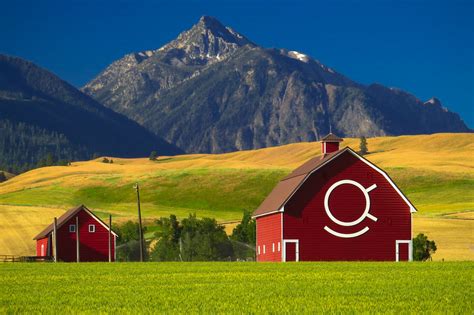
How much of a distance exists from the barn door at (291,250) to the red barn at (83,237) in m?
30.3

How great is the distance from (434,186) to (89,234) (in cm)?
7434

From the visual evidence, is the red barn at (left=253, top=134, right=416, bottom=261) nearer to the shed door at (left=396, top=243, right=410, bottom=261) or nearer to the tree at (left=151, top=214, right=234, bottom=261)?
the shed door at (left=396, top=243, right=410, bottom=261)

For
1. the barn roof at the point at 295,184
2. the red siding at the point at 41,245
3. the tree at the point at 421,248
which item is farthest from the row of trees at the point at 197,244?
the tree at the point at 421,248

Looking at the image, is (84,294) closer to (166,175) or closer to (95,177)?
(166,175)

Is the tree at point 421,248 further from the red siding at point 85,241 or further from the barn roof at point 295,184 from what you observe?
the red siding at point 85,241

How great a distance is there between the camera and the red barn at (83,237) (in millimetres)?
96562

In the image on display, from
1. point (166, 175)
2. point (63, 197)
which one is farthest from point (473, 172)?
point (63, 197)

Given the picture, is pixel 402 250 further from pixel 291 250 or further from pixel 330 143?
pixel 330 143

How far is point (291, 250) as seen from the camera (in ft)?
230

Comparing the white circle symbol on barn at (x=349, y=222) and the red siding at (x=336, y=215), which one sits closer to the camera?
the red siding at (x=336, y=215)

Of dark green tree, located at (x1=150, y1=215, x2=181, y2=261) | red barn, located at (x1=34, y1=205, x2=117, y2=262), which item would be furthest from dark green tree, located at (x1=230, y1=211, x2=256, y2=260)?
red barn, located at (x1=34, y1=205, x2=117, y2=262)

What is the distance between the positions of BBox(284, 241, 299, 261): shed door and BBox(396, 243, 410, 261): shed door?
715 centimetres

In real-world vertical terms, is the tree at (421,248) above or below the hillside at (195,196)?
below

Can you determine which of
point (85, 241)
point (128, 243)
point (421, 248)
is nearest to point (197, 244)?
point (128, 243)
